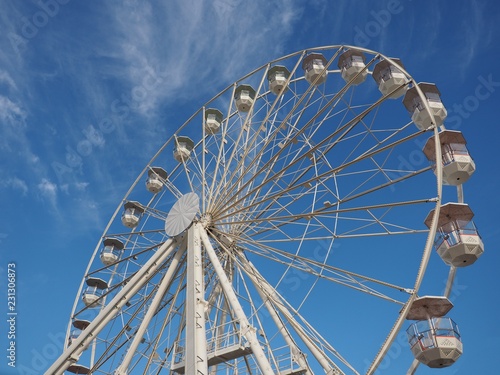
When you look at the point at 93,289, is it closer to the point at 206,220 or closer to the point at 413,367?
the point at 206,220

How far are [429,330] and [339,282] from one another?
2594 millimetres

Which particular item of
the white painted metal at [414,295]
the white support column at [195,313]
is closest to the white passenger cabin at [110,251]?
the white support column at [195,313]

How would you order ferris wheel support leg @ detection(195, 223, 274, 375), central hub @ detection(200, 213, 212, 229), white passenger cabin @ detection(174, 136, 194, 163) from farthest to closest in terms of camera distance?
white passenger cabin @ detection(174, 136, 194, 163), central hub @ detection(200, 213, 212, 229), ferris wheel support leg @ detection(195, 223, 274, 375)

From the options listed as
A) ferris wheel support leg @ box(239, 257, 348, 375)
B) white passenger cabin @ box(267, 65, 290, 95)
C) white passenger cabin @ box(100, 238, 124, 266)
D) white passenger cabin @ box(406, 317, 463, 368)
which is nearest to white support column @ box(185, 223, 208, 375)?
ferris wheel support leg @ box(239, 257, 348, 375)

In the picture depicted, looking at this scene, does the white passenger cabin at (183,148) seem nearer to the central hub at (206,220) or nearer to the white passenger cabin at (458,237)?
the central hub at (206,220)

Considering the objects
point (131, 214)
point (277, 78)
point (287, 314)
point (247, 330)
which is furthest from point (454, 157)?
point (131, 214)

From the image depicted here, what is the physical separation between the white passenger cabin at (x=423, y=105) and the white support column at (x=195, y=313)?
7085mm

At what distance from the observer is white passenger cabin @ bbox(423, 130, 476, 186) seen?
44.9 ft

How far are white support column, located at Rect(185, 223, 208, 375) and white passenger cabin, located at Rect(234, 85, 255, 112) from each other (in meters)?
6.67

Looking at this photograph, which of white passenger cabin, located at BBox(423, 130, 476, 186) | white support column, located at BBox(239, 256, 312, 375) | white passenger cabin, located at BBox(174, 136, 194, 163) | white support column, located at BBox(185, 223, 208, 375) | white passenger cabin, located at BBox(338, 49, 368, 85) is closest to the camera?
white support column, located at BBox(185, 223, 208, 375)

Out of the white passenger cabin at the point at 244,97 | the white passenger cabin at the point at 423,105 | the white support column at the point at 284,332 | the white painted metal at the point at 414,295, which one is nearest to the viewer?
the white painted metal at the point at 414,295

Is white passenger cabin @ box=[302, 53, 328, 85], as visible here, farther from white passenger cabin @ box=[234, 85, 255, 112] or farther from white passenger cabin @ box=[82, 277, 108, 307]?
white passenger cabin @ box=[82, 277, 108, 307]

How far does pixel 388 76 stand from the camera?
16000 millimetres

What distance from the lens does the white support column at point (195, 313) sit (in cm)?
1160
